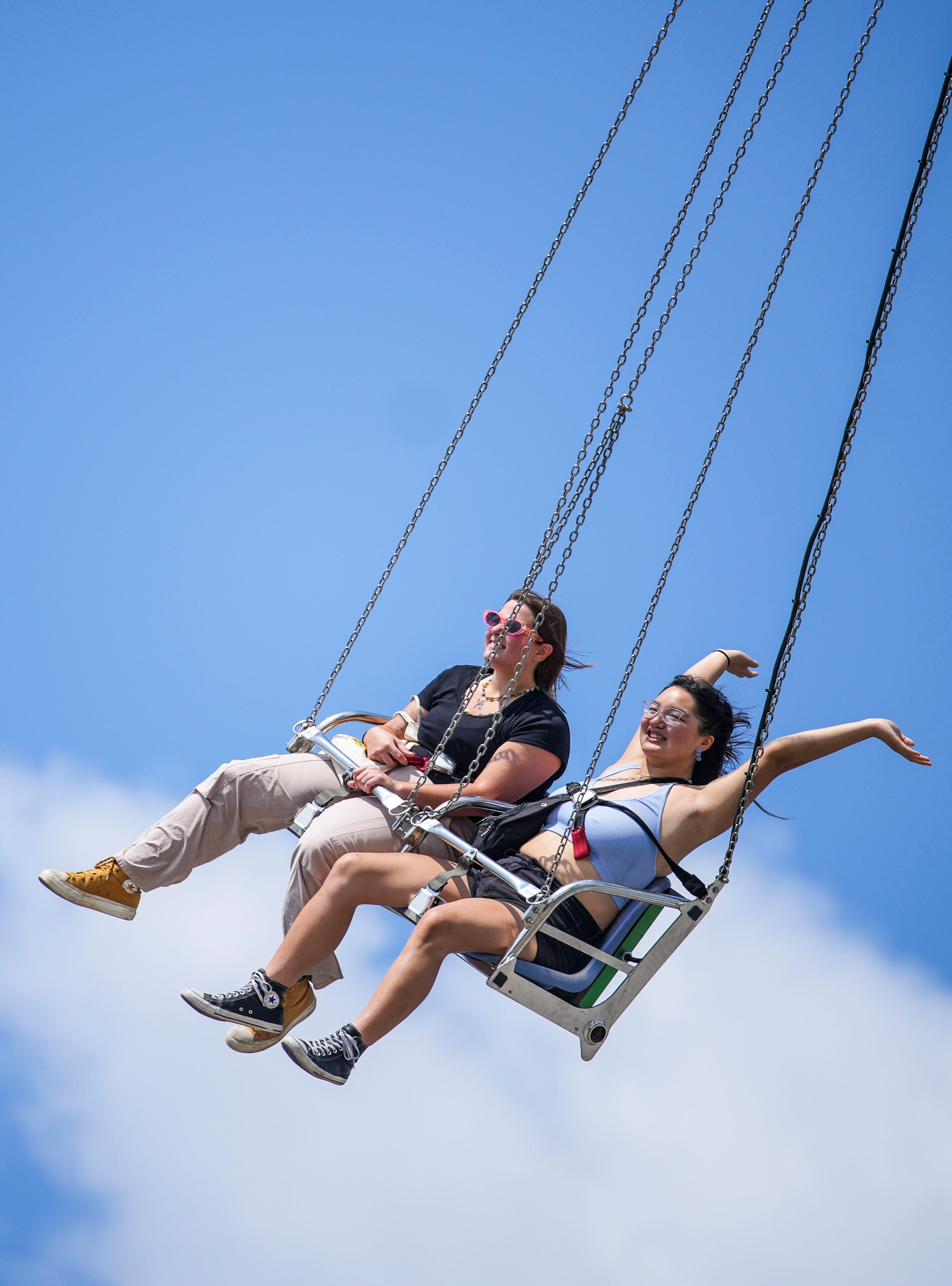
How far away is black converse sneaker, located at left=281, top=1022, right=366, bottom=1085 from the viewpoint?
398 cm

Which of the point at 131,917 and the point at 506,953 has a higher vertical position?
the point at 506,953

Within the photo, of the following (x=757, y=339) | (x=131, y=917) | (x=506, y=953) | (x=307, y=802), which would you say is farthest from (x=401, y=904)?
(x=757, y=339)

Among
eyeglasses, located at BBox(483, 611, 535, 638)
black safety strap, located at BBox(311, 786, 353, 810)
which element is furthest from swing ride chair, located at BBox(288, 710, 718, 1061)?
eyeglasses, located at BBox(483, 611, 535, 638)

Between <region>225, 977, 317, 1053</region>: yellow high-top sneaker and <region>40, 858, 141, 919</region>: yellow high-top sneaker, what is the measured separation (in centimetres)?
68

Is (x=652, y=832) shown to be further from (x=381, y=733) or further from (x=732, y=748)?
(x=381, y=733)

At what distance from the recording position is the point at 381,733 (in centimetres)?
506

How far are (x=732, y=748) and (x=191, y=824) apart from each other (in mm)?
1863

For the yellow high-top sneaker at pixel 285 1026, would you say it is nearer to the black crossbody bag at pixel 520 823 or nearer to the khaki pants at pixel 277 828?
the khaki pants at pixel 277 828

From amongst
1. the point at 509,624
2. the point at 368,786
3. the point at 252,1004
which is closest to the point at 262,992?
the point at 252,1004

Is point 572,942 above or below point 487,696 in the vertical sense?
below

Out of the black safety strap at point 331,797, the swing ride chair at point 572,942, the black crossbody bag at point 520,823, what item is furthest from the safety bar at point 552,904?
the black safety strap at point 331,797

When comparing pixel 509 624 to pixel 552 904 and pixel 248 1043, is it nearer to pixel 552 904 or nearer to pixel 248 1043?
pixel 552 904

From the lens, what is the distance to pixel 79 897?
470cm

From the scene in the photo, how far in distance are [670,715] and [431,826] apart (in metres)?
0.92
